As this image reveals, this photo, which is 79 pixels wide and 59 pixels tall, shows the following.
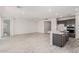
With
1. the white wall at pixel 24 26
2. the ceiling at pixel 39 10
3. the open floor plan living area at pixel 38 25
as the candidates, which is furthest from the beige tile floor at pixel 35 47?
the white wall at pixel 24 26

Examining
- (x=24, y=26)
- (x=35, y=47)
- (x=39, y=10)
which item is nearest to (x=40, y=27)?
(x=24, y=26)

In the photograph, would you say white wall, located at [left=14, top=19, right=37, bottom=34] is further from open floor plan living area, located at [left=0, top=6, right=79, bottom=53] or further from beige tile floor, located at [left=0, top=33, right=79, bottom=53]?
beige tile floor, located at [left=0, top=33, right=79, bottom=53]

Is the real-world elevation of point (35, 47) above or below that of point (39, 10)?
below

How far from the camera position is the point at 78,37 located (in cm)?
610

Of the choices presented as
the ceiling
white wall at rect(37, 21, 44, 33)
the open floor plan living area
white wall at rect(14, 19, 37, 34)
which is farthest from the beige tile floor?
white wall at rect(37, 21, 44, 33)

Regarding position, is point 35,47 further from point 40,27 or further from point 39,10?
point 40,27

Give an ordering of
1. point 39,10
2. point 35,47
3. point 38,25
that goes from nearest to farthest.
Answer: point 35,47
point 39,10
point 38,25

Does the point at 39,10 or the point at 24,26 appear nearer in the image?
the point at 39,10

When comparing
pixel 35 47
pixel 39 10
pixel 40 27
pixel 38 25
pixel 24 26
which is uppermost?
pixel 39 10

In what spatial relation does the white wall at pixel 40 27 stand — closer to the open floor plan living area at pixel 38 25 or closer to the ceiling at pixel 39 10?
the open floor plan living area at pixel 38 25

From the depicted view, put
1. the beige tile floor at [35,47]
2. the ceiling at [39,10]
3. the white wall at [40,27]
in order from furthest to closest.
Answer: the white wall at [40,27]
the ceiling at [39,10]
the beige tile floor at [35,47]
